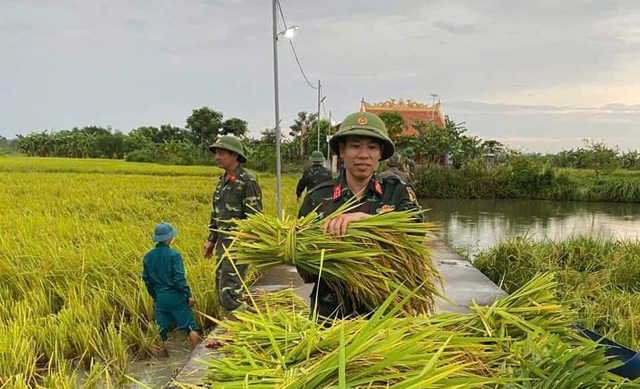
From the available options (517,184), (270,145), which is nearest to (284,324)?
(517,184)

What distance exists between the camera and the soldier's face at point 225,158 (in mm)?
3562

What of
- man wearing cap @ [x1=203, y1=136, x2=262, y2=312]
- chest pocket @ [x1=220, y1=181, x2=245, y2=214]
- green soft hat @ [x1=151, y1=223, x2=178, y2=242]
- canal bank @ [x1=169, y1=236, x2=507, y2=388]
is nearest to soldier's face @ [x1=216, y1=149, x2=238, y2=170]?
man wearing cap @ [x1=203, y1=136, x2=262, y2=312]

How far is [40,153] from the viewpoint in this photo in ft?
151

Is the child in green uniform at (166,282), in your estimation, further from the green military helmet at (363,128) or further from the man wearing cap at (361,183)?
the green military helmet at (363,128)

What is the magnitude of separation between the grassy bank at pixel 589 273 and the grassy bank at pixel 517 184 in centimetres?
1295

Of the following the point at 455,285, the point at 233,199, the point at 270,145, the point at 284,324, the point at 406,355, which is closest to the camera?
the point at 406,355

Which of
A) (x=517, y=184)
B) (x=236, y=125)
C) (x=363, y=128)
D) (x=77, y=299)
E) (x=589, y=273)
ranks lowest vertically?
(x=589, y=273)

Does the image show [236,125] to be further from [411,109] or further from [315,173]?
[315,173]

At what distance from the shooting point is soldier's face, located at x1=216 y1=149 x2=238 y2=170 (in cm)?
356

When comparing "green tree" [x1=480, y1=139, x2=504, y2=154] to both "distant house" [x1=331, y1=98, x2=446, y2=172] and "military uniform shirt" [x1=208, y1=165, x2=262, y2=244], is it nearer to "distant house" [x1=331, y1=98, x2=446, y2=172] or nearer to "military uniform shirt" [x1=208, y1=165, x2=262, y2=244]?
"distant house" [x1=331, y1=98, x2=446, y2=172]

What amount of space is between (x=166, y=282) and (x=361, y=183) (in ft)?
6.39

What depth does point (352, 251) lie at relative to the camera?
1.55 m

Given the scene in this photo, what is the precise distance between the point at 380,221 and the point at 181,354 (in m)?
2.44

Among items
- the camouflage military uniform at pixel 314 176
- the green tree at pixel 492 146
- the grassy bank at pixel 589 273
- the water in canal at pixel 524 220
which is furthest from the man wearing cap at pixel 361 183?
the green tree at pixel 492 146
